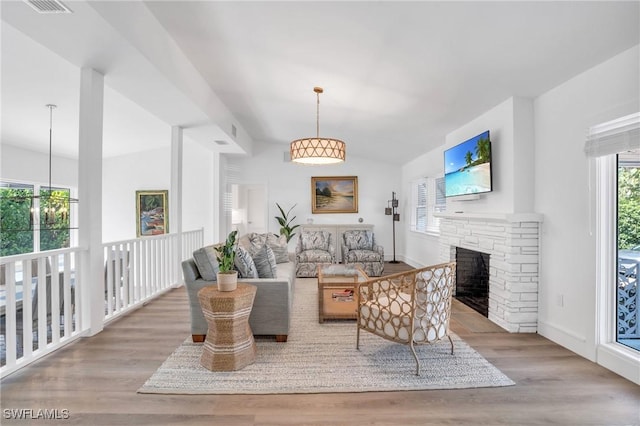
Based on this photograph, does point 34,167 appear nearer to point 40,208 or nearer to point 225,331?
point 40,208

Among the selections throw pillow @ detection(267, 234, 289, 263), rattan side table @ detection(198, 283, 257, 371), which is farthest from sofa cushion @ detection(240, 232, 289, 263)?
rattan side table @ detection(198, 283, 257, 371)

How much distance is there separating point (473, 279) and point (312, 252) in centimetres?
283

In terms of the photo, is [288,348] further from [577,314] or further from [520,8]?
[520,8]

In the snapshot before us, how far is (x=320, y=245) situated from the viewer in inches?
245

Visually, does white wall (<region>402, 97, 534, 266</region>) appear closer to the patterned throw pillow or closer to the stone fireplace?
the stone fireplace

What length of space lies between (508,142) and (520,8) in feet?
5.08

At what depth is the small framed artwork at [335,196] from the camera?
741 centimetres

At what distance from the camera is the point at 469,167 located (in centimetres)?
381

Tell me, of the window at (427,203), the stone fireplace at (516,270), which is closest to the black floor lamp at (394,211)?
the window at (427,203)

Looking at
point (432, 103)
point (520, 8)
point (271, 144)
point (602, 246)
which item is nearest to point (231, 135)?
point (271, 144)

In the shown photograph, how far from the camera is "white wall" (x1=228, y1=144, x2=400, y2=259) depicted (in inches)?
291

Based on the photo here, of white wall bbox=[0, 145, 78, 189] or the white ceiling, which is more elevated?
the white ceiling

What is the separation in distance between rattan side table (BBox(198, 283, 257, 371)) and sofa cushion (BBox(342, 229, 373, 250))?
396 centimetres

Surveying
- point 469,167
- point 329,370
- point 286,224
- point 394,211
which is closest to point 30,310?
point 329,370
